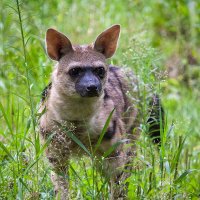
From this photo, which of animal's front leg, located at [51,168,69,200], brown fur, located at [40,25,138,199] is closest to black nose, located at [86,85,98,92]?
brown fur, located at [40,25,138,199]

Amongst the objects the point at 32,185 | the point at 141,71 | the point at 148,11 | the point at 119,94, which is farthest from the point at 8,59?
the point at 148,11

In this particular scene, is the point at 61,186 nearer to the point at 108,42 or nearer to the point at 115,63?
the point at 108,42

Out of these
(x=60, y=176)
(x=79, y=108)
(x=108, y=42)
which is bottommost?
(x=60, y=176)

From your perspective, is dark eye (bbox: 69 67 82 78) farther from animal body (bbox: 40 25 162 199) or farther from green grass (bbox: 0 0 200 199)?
green grass (bbox: 0 0 200 199)

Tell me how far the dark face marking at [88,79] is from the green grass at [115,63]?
282 millimetres

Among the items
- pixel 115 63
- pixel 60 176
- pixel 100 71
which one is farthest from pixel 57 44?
pixel 115 63

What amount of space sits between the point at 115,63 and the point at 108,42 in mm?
2485

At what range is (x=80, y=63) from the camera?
5965 mm

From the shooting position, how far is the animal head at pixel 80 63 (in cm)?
576

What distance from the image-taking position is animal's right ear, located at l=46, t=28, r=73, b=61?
596cm

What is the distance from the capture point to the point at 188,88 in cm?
995

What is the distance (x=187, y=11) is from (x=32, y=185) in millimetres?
6403

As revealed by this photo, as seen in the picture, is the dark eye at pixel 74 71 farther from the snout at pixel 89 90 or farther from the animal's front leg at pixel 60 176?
the animal's front leg at pixel 60 176

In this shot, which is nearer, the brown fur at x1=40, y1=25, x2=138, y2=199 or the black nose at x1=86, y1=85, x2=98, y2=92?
the black nose at x1=86, y1=85, x2=98, y2=92
